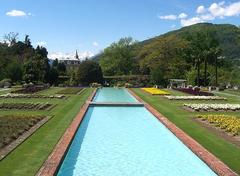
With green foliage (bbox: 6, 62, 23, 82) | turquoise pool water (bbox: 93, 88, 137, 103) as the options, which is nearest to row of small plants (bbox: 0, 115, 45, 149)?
turquoise pool water (bbox: 93, 88, 137, 103)

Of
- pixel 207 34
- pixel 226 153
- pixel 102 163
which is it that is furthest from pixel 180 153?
pixel 207 34

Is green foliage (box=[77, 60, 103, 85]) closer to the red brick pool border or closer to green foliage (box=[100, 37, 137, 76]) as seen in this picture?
green foliage (box=[100, 37, 137, 76])

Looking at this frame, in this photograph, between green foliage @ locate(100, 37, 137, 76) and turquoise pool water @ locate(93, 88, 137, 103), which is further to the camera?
green foliage @ locate(100, 37, 137, 76)

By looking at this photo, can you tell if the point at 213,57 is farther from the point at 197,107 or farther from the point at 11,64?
the point at 197,107

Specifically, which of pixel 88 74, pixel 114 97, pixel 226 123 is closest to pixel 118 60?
pixel 88 74

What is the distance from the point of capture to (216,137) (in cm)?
1422

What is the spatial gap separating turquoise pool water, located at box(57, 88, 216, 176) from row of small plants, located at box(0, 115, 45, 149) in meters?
1.84

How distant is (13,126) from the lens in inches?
608

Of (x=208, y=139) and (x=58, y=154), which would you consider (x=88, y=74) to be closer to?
(x=208, y=139)

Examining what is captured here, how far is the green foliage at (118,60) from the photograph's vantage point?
3452 inches

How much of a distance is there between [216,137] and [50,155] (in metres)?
5.86

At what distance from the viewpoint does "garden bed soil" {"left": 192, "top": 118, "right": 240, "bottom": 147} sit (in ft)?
44.9

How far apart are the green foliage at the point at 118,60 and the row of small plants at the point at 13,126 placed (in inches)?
2716

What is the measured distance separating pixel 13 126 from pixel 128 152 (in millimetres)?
4854
